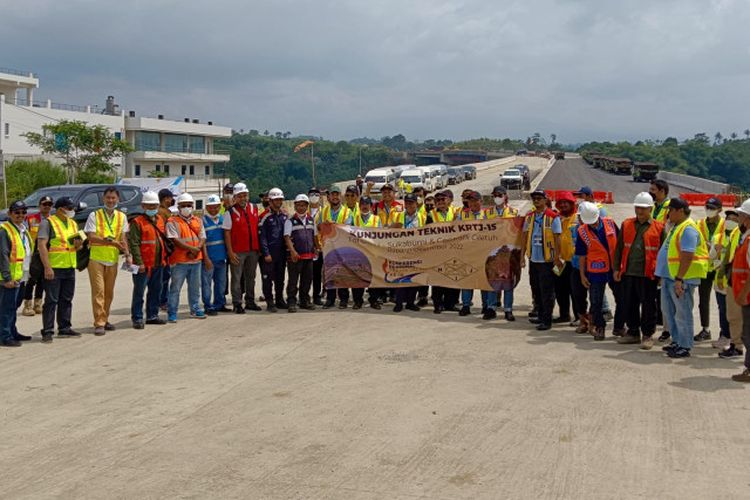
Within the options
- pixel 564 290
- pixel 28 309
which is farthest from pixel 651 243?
pixel 28 309

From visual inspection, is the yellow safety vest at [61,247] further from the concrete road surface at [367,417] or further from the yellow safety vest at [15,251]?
the concrete road surface at [367,417]

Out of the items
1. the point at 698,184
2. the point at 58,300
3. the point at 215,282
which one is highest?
the point at 698,184

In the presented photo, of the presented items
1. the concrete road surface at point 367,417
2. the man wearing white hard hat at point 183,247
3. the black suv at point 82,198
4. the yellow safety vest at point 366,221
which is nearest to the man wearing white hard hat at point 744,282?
the concrete road surface at point 367,417

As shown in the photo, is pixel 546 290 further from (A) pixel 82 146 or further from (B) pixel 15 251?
(A) pixel 82 146

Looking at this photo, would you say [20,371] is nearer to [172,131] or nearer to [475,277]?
[475,277]

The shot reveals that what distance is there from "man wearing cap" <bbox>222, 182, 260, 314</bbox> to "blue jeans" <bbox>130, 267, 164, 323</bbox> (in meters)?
1.18

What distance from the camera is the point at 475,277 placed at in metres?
11.7

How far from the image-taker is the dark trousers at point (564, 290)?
10781 mm

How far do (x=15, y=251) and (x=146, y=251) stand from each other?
5.56 feet

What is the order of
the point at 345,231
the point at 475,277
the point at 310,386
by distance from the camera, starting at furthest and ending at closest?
the point at 345,231 < the point at 475,277 < the point at 310,386

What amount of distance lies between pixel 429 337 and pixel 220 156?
8575cm

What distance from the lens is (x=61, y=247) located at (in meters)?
10.1

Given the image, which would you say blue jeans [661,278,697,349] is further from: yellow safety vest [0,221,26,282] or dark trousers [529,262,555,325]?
yellow safety vest [0,221,26,282]

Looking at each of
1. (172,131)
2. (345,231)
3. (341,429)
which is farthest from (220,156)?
(341,429)
